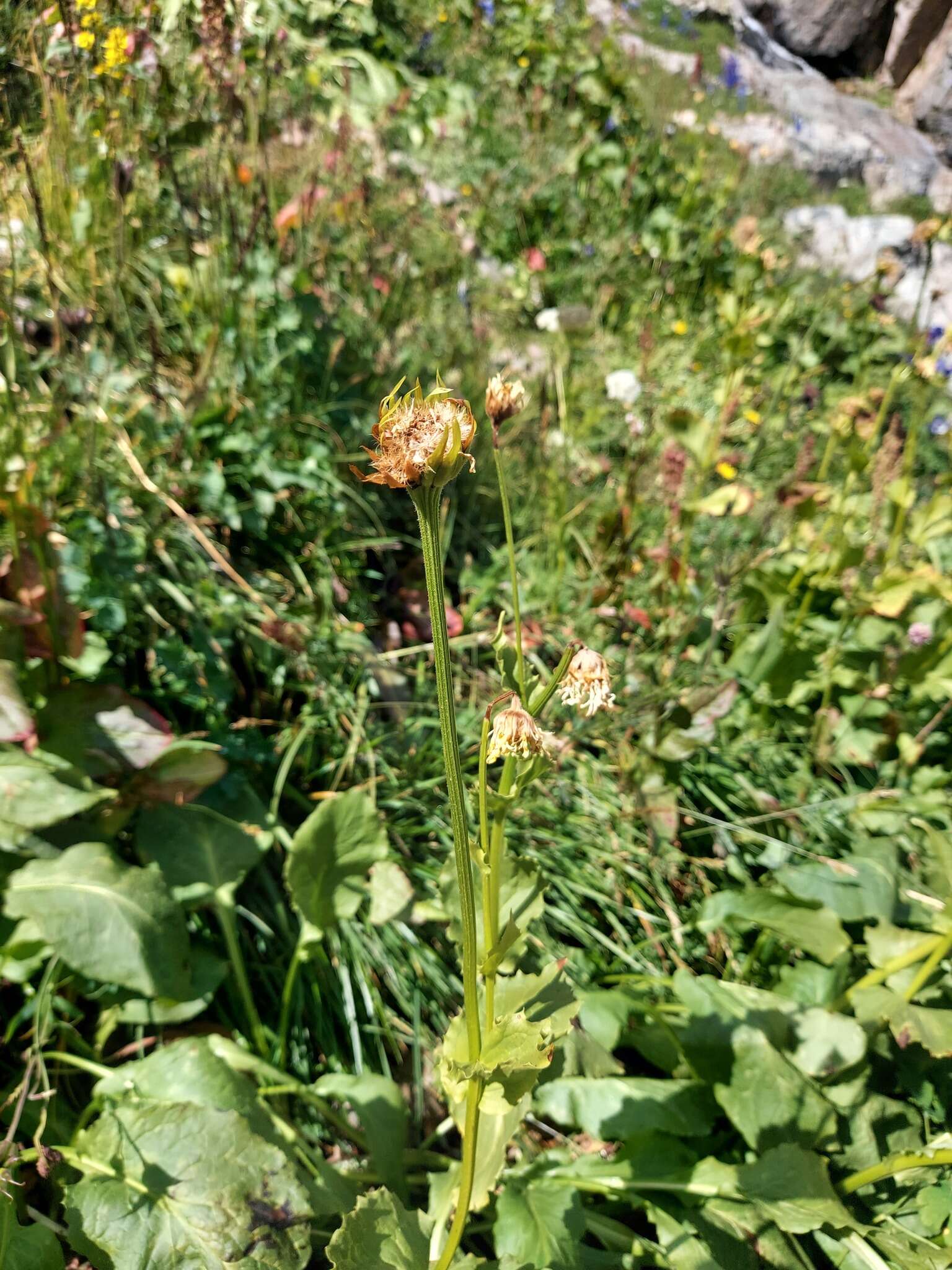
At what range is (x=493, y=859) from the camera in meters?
0.88

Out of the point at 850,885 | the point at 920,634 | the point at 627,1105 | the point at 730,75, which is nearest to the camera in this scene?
the point at 627,1105

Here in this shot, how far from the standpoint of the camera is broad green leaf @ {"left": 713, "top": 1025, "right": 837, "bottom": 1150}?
1.19 m

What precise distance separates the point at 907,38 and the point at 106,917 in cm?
1427

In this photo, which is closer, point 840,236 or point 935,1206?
Result: point 935,1206

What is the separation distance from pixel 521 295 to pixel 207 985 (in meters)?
3.17

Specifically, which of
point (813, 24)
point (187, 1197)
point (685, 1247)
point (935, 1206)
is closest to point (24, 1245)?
point (187, 1197)

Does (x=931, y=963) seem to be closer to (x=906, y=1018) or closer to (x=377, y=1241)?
(x=906, y=1018)

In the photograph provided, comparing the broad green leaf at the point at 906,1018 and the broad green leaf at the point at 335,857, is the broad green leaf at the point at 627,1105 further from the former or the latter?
the broad green leaf at the point at 335,857

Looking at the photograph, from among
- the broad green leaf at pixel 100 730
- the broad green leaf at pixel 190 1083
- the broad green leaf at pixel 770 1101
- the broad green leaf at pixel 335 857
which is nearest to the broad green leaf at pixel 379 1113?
the broad green leaf at pixel 190 1083

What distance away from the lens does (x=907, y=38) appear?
432 inches

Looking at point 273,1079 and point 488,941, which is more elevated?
point 488,941

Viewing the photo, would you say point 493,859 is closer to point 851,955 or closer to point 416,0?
point 851,955

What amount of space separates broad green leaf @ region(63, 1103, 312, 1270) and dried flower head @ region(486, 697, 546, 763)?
0.70 metres

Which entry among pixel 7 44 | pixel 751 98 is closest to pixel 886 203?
pixel 751 98
